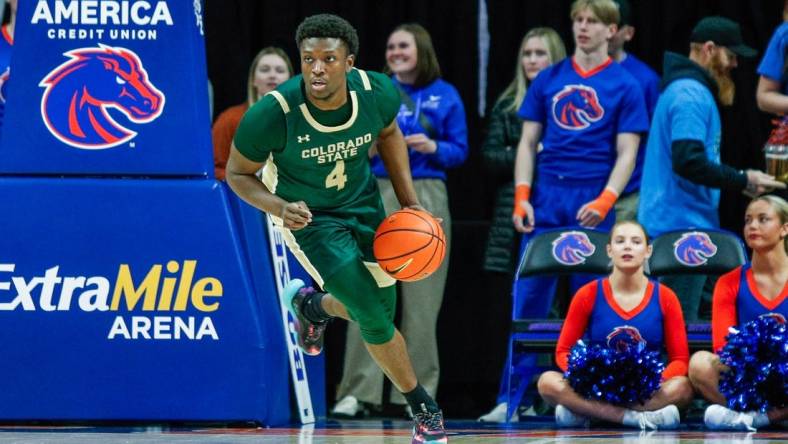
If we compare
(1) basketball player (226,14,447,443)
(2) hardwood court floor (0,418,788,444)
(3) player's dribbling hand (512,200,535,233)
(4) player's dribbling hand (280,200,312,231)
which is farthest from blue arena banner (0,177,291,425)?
(3) player's dribbling hand (512,200,535,233)

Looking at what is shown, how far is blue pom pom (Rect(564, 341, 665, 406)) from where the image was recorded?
23.0ft

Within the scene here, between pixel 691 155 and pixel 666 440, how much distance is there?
228cm

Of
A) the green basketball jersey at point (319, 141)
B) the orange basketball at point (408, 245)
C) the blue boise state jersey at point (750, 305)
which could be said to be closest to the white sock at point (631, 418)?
the blue boise state jersey at point (750, 305)

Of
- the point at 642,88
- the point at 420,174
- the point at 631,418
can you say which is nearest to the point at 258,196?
the point at 631,418

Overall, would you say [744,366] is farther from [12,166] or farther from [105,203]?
[12,166]

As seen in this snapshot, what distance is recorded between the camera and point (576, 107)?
8.00m

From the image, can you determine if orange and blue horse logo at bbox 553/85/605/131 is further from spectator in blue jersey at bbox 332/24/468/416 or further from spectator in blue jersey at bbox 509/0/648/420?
spectator in blue jersey at bbox 332/24/468/416

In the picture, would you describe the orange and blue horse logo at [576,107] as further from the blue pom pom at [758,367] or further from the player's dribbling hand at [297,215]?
the player's dribbling hand at [297,215]

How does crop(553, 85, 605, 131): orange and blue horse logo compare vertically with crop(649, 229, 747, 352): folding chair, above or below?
above

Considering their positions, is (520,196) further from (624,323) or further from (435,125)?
(624,323)

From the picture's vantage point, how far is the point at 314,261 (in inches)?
232

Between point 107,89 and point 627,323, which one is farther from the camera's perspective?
point 627,323

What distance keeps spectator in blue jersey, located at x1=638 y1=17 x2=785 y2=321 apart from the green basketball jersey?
7.80 feet

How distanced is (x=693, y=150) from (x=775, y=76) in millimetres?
655
